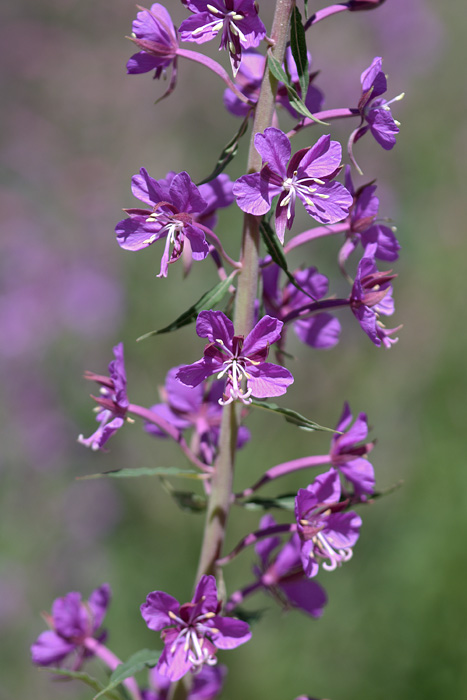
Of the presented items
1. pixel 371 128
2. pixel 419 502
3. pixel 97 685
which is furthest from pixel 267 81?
pixel 419 502

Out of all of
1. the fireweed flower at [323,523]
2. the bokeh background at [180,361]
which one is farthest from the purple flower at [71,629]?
the bokeh background at [180,361]

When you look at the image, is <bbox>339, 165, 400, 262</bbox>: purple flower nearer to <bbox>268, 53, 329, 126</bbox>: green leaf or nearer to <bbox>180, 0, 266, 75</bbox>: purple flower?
<bbox>268, 53, 329, 126</bbox>: green leaf

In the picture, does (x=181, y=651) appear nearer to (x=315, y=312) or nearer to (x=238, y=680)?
(x=315, y=312)

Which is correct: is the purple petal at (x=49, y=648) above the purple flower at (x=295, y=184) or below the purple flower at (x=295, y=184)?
below

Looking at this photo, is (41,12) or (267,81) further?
(41,12)

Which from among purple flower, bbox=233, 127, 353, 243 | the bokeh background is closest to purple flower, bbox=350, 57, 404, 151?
purple flower, bbox=233, 127, 353, 243

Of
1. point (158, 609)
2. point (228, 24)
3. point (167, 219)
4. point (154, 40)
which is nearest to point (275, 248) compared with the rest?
point (167, 219)

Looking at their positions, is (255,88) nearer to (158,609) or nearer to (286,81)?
(286,81)

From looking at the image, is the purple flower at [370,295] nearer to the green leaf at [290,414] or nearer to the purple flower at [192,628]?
the green leaf at [290,414]
